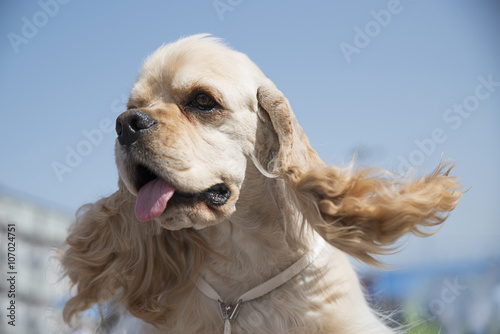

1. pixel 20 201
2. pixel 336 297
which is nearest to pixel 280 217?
pixel 336 297

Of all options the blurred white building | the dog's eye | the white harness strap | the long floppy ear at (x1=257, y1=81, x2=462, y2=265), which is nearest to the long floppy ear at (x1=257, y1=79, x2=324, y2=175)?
the long floppy ear at (x1=257, y1=81, x2=462, y2=265)

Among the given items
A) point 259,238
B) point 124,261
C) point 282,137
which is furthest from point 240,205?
point 124,261

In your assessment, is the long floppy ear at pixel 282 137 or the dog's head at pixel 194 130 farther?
the long floppy ear at pixel 282 137

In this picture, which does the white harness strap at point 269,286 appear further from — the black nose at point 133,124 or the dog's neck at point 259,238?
the black nose at point 133,124

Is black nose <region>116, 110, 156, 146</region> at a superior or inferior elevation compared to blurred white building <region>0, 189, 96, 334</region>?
superior

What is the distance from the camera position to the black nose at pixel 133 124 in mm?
1899

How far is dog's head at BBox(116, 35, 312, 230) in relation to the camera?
1.91 metres

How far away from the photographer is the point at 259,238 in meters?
2.23

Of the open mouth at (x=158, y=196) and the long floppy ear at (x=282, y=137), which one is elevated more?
the long floppy ear at (x=282, y=137)

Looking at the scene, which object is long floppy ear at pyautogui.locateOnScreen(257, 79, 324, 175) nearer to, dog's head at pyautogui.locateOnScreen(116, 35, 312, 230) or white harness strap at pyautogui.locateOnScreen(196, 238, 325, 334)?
dog's head at pyautogui.locateOnScreen(116, 35, 312, 230)

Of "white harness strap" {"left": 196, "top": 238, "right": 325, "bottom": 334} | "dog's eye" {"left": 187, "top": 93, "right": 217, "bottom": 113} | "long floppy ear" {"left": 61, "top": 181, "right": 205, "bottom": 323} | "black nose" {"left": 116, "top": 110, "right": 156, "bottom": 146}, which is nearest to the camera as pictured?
"black nose" {"left": 116, "top": 110, "right": 156, "bottom": 146}

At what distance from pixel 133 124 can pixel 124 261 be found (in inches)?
41.0

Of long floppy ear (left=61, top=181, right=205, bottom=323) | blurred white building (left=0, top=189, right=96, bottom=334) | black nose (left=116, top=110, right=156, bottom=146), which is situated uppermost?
black nose (left=116, top=110, right=156, bottom=146)

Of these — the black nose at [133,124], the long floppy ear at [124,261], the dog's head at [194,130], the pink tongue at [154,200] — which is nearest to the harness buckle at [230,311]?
the long floppy ear at [124,261]
